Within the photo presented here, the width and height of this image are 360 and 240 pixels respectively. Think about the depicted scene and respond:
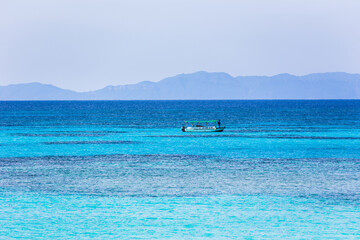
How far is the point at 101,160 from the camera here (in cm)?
5350

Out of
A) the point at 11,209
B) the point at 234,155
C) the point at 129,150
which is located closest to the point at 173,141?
the point at 129,150

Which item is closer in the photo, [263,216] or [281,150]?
[263,216]

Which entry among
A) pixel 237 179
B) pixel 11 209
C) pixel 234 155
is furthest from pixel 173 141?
pixel 11 209

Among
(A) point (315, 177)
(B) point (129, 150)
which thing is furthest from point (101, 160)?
(A) point (315, 177)

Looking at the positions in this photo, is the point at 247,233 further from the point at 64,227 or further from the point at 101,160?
the point at 101,160

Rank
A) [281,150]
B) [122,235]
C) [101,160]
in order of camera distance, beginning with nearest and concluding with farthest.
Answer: [122,235] < [101,160] < [281,150]

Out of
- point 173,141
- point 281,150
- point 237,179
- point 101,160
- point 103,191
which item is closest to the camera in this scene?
point 103,191

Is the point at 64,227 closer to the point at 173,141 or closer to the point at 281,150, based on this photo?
the point at 281,150

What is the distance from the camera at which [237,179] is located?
41094mm

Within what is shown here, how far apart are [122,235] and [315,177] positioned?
19721mm

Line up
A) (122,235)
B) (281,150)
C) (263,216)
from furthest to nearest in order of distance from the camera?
(281,150)
(263,216)
(122,235)

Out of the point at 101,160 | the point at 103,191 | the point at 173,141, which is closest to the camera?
the point at 103,191

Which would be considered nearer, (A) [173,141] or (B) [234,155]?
(B) [234,155]

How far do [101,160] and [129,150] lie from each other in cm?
930
